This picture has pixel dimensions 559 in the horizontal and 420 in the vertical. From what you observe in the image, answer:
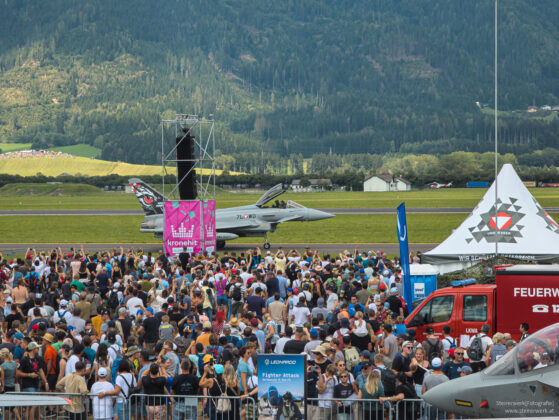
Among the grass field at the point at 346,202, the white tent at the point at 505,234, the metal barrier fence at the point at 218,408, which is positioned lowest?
the metal barrier fence at the point at 218,408

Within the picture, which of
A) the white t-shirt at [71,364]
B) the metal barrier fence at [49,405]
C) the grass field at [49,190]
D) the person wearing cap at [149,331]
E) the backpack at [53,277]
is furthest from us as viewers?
the grass field at [49,190]

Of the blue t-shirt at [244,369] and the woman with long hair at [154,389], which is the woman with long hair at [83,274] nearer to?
the woman with long hair at [154,389]

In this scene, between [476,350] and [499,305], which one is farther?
[499,305]

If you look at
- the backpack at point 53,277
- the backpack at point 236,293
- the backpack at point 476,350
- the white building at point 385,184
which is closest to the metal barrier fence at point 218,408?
the backpack at point 476,350

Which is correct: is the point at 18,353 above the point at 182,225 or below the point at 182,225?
below

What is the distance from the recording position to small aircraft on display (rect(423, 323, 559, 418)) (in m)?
7.60

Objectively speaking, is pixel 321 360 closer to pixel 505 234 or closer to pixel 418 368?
pixel 418 368

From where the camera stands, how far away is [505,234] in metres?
20.3

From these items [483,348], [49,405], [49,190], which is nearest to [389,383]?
[483,348]

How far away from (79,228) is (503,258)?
131ft

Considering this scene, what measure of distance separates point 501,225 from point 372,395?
1304 cm

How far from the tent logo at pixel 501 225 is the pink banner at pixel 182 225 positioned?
11297 mm

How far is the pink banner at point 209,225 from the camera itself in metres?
27.3

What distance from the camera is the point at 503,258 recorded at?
19.7 meters
